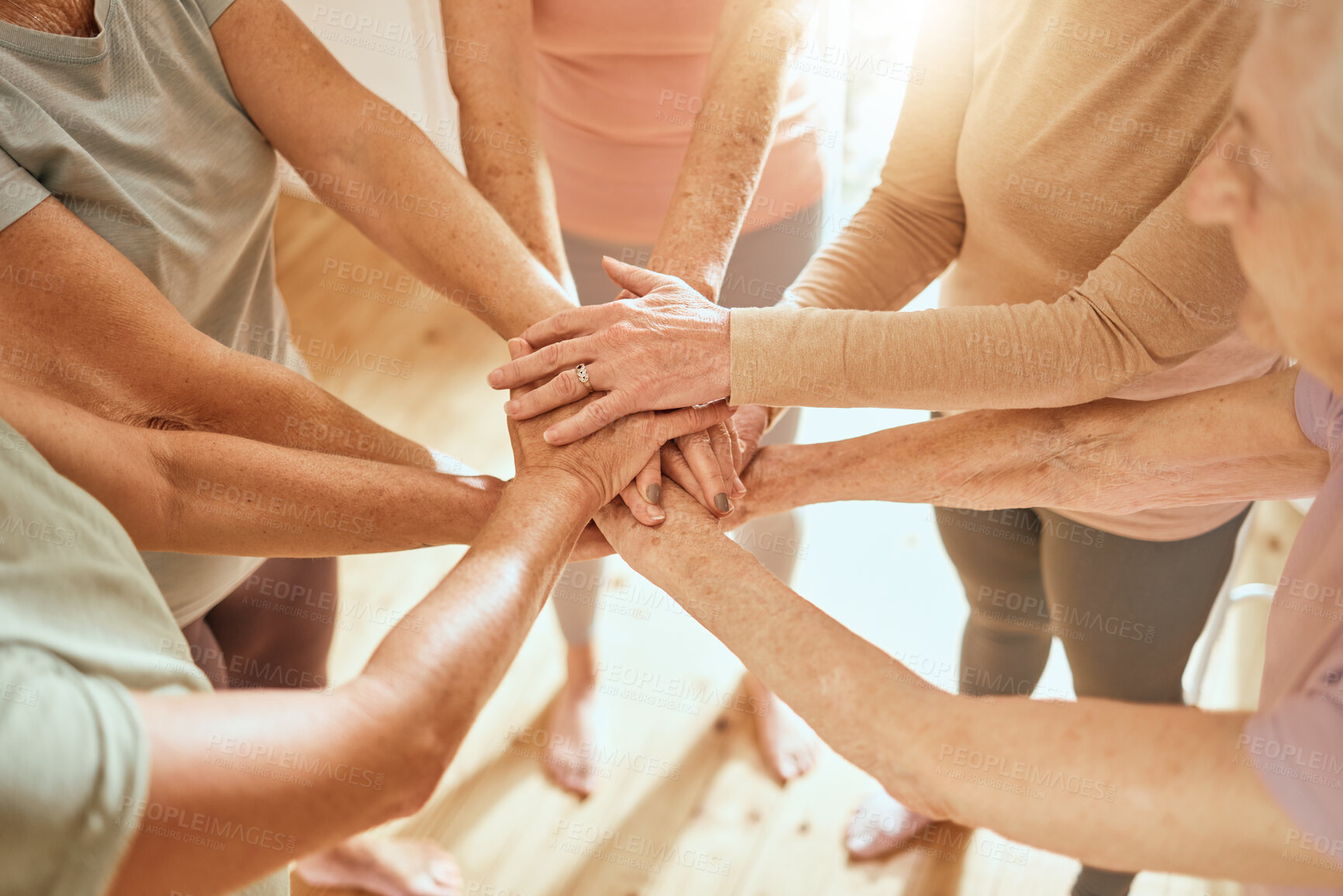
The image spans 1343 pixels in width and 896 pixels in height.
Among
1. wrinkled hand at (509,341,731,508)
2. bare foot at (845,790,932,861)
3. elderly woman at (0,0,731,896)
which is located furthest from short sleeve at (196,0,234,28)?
bare foot at (845,790,932,861)

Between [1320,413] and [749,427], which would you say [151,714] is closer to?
[749,427]

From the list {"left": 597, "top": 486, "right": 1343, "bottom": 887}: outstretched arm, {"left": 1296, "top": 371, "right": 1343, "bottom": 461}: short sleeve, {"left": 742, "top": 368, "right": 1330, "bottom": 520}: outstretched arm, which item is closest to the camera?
{"left": 597, "top": 486, "right": 1343, "bottom": 887}: outstretched arm

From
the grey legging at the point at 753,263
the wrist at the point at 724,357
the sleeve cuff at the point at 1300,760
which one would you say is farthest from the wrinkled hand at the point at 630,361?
the sleeve cuff at the point at 1300,760

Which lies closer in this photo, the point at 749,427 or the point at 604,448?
the point at 604,448

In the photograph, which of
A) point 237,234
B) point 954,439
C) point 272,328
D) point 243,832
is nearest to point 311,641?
Result: point 272,328

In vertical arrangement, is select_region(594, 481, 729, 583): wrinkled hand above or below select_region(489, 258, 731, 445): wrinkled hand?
below

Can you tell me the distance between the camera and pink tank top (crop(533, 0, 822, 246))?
1434mm

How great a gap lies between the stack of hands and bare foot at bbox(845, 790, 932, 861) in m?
0.98

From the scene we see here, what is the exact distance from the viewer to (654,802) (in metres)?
1.90

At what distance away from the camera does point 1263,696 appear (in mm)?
899

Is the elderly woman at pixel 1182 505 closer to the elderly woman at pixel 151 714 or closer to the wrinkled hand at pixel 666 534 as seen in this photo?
the wrinkled hand at pixel 666 534

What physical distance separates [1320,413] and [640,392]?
2.35 feet

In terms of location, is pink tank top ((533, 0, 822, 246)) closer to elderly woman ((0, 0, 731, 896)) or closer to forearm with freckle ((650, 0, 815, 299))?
forearm with freckle ((650, 0, 815, 299))

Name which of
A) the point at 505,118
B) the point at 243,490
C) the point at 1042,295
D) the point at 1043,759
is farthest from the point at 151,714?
the point at 1042,295
